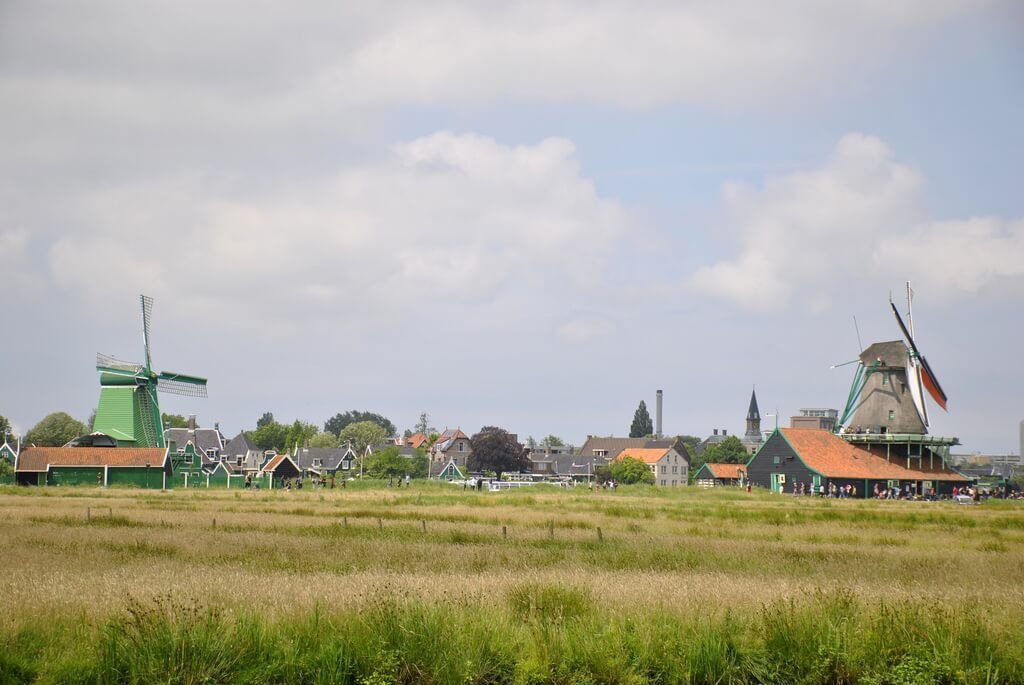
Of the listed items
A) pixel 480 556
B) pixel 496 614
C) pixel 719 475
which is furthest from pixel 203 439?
pixel 496 614

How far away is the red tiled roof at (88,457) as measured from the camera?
80875mm

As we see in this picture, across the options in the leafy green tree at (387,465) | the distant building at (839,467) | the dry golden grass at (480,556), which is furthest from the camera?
the leafy green tree at (387,465)

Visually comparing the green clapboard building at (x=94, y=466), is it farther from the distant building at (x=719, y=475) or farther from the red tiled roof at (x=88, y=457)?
the distant building at (x=719, y=475)

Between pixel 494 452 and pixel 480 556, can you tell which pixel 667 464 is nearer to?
pixel 494 452

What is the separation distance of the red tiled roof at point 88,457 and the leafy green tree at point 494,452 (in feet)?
198

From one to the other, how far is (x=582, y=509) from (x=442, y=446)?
409ft

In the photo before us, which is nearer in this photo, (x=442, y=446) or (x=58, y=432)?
(x=58, y=432)

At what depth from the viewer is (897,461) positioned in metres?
87.9

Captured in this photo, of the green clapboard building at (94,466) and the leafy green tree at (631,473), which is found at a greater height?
the green clapboard building at (94,466)

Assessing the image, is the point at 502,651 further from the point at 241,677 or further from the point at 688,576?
the point at 688,576

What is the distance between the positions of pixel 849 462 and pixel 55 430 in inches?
4335

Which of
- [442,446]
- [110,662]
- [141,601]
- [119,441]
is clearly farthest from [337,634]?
[442,446]

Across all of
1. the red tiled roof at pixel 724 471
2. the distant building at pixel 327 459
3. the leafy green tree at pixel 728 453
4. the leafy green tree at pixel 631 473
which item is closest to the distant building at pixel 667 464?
the leafy green tree at pixel 728 453

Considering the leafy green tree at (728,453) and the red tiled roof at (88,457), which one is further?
the leafy green tree at (728,453)
